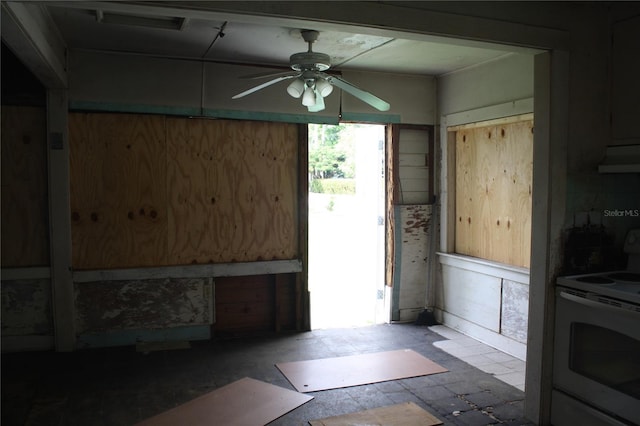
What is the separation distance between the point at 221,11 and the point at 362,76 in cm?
281

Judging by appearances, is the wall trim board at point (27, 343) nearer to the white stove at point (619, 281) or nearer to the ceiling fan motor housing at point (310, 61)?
the ceiling fan motor housing at point (310, 61)

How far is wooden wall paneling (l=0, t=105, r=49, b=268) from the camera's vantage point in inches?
160

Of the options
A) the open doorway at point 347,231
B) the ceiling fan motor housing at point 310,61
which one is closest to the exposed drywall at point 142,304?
the open doorway at point 347,231

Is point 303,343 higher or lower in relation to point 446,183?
lower

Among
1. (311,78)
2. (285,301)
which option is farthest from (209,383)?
(311,78)

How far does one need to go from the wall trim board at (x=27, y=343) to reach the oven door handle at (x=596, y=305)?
387 centimetres

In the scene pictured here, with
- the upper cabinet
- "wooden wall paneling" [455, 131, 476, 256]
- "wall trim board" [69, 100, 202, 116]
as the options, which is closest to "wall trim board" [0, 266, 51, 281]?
"wall trim board" [69, 100, 202, 116]

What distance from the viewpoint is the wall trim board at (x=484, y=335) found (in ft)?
13.7

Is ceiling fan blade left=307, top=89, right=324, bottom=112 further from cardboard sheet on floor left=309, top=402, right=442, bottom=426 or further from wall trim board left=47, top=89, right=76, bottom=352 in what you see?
cardboard sheet on floor left=309, top=402, right=442, bottom=426

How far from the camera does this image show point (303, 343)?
14.7 feet

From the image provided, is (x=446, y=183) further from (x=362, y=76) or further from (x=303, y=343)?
(x=303, y=343)

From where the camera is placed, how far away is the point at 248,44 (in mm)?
3971

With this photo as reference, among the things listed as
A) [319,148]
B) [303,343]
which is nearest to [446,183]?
[303,343]

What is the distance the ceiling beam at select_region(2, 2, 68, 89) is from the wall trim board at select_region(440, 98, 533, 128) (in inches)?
136
